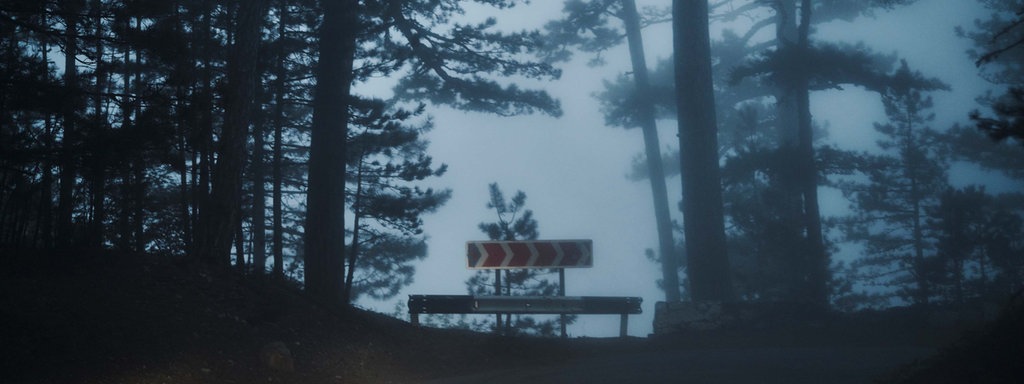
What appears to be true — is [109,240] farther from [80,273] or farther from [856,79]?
[856,79]

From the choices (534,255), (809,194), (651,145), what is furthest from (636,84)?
(534,255)

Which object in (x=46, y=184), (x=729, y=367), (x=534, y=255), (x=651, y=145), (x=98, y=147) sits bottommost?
(x=729, y=367)

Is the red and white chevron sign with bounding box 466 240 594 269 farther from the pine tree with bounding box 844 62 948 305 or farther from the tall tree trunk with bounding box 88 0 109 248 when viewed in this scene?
the pine tree with bounding box 844 62 948 305

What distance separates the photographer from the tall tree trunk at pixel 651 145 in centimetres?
3297

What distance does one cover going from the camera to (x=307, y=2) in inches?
717

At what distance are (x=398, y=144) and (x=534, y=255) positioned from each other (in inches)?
248

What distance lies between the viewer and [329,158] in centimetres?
1725

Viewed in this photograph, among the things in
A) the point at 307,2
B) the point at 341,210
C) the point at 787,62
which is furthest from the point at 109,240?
the point at 787,62

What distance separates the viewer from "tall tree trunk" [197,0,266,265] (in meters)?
14.5

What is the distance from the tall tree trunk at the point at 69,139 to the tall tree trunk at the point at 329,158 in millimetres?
4377

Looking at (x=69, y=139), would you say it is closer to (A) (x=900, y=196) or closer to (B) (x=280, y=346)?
(B) (x=280, y=346)

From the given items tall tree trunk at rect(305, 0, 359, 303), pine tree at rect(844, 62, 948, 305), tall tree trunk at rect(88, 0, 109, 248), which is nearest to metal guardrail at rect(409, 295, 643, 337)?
tall tree trunk at rect(305, 0, 359, 303)

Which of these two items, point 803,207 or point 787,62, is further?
point 803,207

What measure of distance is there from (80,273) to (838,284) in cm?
2740
